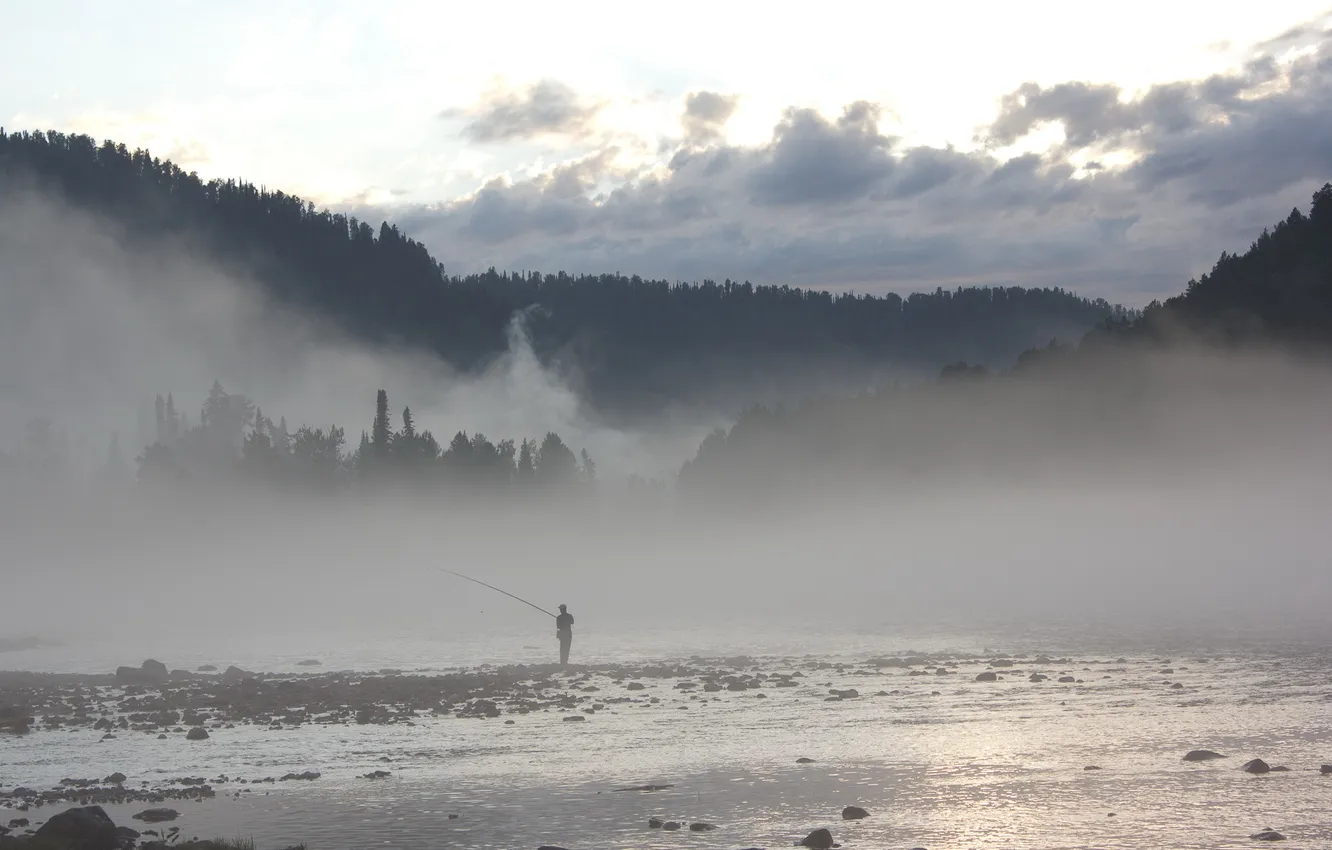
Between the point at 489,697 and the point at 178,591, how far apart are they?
126 meters

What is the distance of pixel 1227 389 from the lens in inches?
6737

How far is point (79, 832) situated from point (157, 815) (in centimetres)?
344

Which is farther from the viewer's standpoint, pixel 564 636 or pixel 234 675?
pixel 234 675

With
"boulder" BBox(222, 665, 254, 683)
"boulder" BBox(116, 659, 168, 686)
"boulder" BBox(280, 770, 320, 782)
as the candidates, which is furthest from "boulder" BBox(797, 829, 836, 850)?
"boulder" BBox(116, 659, 168, 686)

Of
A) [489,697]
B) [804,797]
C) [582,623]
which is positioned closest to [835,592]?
[582,623]

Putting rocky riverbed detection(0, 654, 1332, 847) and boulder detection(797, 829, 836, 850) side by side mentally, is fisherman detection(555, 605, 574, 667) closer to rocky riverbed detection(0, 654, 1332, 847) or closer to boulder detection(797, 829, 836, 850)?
rocky riverbed detection(0, 654, 1332, 847)

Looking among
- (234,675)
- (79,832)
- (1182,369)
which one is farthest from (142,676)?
(1182,369)

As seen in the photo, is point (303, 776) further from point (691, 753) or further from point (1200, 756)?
point (1200, 756)

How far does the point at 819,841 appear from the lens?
20.2 meters

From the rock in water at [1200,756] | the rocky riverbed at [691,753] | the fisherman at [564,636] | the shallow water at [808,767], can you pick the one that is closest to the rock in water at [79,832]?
the shallow water at [808,767]

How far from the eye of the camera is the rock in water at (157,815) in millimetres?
23141

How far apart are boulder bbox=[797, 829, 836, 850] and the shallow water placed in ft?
1.08

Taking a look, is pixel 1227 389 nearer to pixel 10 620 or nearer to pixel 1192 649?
pixel 1192 649

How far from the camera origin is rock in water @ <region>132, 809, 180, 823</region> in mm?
23141
